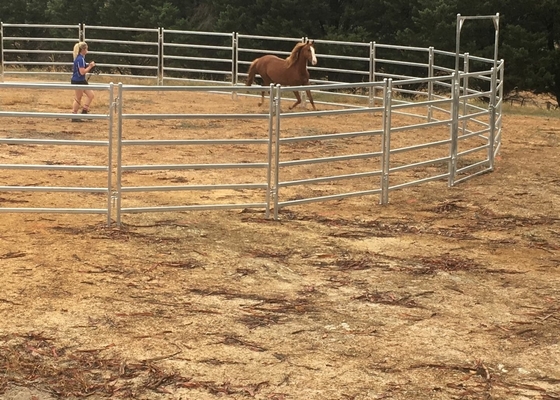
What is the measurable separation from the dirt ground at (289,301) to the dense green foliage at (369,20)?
18.8 metres

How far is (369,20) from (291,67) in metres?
16.6

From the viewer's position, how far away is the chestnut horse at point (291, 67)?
19125mm

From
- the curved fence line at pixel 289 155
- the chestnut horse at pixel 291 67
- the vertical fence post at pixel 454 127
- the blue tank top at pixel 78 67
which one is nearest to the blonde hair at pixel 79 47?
the blue tank top at pixel 78 67

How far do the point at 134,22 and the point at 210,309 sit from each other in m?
34.4

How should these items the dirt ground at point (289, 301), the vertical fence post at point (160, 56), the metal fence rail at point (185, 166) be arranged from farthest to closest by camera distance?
1. the vertical fence post at point (160, 56)
2. the metal fence rail at point (185, 166)
3. the dirt ground at point (289, 301)

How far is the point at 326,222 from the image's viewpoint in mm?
10383

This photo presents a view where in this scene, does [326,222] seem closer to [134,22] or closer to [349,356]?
[349,356]

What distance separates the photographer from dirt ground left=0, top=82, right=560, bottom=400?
20.0 feet

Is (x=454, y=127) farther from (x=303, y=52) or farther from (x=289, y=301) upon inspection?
(x=303, y=52)

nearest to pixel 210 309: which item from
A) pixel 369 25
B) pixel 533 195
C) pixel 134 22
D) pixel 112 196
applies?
pixel 112 196

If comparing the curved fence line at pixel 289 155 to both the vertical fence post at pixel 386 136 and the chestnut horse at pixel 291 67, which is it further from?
the chestnut horse at pixel 291 67

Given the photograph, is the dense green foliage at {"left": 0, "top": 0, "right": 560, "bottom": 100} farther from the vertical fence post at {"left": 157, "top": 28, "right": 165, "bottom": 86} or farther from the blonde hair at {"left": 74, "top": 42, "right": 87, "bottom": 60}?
the blonde hair at {"left": 74, "top": 42, "right": 87, "bottom": 60}

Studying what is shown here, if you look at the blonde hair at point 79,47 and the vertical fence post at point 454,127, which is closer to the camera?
the vertical fence post at point 454,127

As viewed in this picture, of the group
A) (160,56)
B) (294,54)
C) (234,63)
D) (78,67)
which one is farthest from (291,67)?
(78,67)
